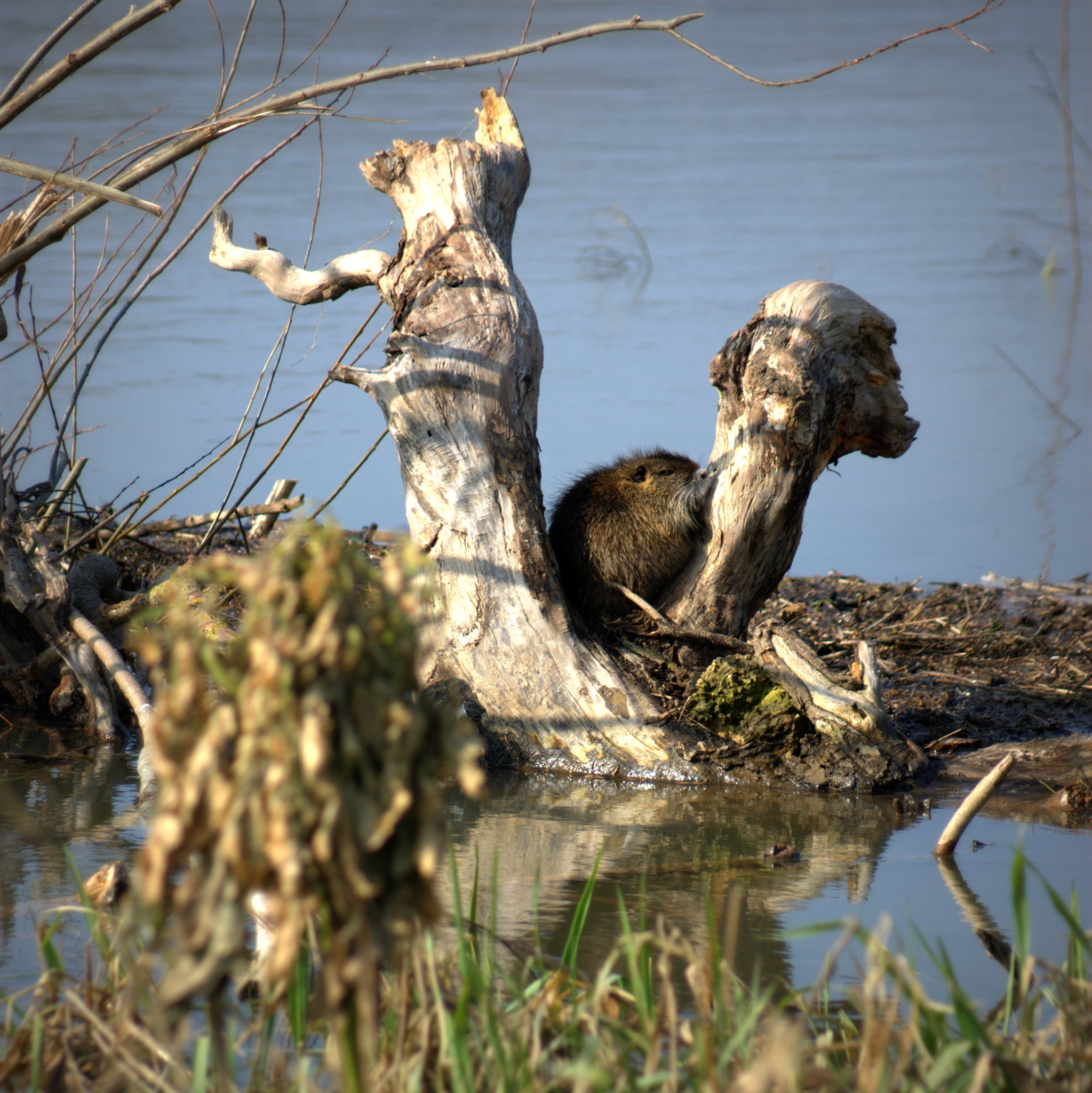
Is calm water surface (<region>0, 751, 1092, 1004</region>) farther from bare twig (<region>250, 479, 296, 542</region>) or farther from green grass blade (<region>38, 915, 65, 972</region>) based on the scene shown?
bare twig (<region>250, 479, 296, 542</region>)

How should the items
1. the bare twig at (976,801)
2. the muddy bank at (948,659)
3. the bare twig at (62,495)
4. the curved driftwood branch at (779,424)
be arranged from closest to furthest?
the bare twig at (976,801), the curved driftwood branch at (779,424), the muddy bank at (948,659), the bare twig at (62,495)

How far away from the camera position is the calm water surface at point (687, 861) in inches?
119

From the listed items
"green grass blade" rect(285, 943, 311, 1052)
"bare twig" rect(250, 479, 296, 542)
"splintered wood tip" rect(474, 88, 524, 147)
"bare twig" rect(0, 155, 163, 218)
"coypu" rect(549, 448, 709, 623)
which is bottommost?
"green grass blade" rect(285, 943, 311, 1052)

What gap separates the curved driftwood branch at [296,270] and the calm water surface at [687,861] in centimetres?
214

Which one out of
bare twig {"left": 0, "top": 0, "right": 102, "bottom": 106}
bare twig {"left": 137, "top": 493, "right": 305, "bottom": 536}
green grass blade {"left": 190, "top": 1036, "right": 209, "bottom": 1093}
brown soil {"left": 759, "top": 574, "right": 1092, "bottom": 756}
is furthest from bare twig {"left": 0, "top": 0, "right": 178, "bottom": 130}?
brown soil {"left": 759, "top": 574, "right": 1092, "bottom": 756}

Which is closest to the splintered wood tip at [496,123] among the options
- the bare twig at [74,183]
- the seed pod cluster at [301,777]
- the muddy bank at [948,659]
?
the bare twig at [74,183]

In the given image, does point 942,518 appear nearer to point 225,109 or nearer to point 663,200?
point 225,109

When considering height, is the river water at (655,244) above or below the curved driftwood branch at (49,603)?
above

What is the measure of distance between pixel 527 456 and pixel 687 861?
1.79 meters

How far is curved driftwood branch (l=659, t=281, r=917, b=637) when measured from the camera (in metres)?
4.54

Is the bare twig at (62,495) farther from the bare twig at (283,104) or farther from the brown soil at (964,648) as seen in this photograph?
the brown soil at (964,648)

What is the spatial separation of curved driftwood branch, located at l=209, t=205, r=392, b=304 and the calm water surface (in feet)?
7.03

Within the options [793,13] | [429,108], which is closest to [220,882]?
[429,108]

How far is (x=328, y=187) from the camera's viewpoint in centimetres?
1720
